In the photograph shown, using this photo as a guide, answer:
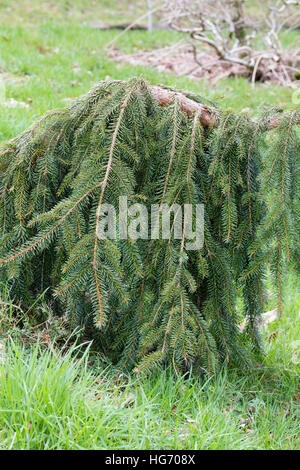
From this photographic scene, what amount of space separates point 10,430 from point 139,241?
93 cm

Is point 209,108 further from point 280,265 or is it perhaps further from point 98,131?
point 280,265

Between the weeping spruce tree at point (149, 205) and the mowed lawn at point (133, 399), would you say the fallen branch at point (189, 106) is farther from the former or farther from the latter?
the mowed lawn at point (133, 399)

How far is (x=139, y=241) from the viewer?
225cm

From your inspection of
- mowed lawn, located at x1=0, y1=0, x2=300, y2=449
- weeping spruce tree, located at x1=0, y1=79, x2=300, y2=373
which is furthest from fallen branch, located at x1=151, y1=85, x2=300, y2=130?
mowed lawn, located at x1=0, y1=0, x2=300, y2=449

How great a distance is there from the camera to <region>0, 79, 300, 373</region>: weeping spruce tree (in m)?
2.09

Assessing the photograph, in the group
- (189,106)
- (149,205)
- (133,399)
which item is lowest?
(133,399)

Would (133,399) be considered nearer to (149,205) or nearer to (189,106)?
(149,205)

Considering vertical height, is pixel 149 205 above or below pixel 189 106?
below

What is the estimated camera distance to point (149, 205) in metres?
2.26

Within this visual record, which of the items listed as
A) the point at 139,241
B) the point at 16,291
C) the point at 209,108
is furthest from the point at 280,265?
the point at 16,291

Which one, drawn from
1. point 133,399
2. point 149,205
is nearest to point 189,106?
point 149,205

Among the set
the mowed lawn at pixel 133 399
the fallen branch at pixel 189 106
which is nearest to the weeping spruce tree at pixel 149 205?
the fallen branch at pixel 189 106

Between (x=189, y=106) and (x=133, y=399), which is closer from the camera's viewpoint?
(x=133, y=399)

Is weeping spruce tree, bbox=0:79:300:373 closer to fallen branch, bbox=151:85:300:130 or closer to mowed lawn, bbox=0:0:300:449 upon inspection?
fallen branch, bbox=151:85:300:130
